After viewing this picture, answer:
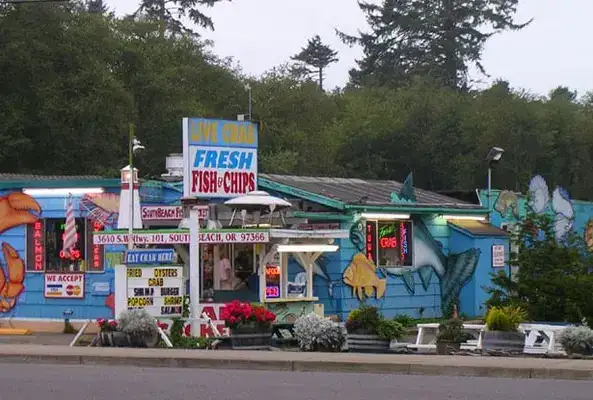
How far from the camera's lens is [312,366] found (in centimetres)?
1891

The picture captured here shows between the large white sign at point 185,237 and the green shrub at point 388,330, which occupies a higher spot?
the large white sign at point 185,237

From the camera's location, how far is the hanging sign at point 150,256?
23.9 metres

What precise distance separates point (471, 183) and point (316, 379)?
3396 cm

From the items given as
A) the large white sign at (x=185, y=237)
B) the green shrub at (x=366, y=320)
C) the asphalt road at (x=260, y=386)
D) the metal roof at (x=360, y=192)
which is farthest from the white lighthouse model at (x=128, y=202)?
the asphalt road at (x=260, y=386)

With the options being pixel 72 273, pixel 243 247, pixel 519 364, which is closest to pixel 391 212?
pixel 243 247

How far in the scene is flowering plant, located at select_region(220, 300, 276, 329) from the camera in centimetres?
2208

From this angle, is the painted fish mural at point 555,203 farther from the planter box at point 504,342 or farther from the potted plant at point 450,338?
the planter box at point 504,342

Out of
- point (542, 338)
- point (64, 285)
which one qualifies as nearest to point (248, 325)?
point (542, 338)

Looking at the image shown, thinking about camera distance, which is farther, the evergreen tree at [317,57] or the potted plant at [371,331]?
the evergreen tree at [317,57]

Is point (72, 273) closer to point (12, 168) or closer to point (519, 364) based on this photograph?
point (519, 364)

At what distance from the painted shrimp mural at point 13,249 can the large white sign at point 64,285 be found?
78 cm

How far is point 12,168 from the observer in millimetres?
46812

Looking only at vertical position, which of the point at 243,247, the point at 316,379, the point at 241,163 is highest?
the point at 241,163

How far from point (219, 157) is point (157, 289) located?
326 centimetres
